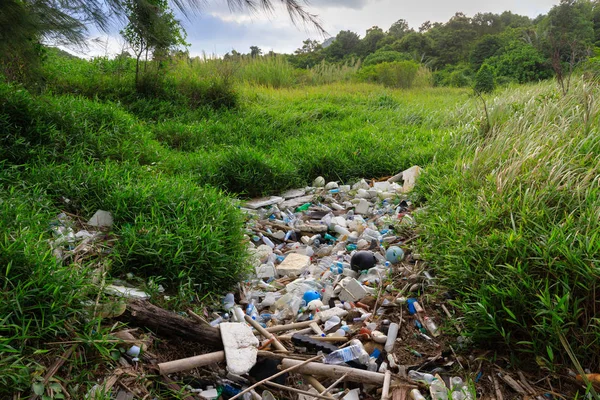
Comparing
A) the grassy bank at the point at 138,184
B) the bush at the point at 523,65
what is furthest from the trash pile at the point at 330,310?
the bush at the point at 523,65

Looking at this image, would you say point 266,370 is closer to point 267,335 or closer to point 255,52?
point 267,335

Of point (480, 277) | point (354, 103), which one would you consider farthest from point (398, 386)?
point (354, 103)

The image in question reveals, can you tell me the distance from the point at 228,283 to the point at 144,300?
25.1 inches

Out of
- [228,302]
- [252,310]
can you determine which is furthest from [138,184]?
[252,310]

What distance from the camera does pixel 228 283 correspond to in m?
2.81

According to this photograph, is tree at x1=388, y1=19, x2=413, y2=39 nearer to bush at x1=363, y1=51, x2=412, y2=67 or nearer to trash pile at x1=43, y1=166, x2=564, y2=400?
bush at x1=363, y1=51, x2=412, y2=67

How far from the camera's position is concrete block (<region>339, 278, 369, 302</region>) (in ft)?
8.98

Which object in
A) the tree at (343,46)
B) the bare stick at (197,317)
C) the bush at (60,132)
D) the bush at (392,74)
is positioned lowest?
the bare stick at (197,317)

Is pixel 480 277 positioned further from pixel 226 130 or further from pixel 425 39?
pixel 425 39

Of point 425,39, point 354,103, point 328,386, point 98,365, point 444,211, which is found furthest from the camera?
point 425,39

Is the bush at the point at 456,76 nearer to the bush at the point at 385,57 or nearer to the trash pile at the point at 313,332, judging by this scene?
the bush at the point at 385,57

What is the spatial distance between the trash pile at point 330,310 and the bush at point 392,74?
33.5 feet

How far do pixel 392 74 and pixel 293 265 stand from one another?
38.9 feet

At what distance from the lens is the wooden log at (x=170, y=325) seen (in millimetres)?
2164
